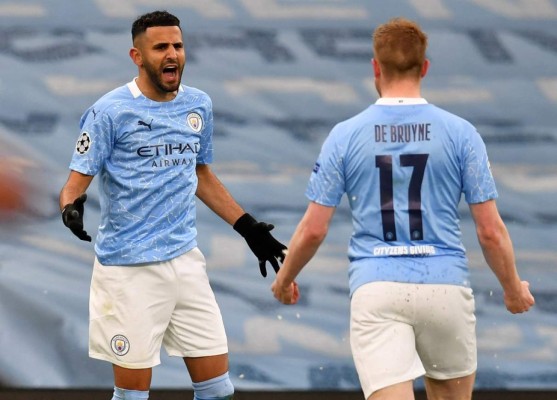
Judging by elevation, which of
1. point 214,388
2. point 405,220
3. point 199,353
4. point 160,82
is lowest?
point 214,388

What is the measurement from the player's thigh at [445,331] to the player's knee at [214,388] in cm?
131

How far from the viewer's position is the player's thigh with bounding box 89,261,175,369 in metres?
5.51

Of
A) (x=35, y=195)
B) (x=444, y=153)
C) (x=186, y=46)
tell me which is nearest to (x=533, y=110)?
(x=186, y=46)

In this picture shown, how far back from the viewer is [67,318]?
7.91m

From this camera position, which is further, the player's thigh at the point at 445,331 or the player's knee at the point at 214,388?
the player's knee at the point at 214,388

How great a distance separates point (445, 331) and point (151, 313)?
150 cm

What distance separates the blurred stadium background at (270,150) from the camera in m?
7.87

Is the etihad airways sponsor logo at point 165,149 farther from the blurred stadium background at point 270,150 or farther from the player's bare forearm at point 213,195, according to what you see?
the blurred stadium background at point 270,150

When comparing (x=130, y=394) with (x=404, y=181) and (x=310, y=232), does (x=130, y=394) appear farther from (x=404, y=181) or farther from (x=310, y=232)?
(x=404, y=181)

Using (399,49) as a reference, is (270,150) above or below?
below

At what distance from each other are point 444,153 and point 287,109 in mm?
3474

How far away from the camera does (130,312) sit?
5.52 m

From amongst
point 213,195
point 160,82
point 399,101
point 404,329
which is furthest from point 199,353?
point 399,101

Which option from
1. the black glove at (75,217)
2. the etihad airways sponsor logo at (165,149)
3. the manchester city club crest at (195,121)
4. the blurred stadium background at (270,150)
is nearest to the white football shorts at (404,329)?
the black glove at (75,217)
